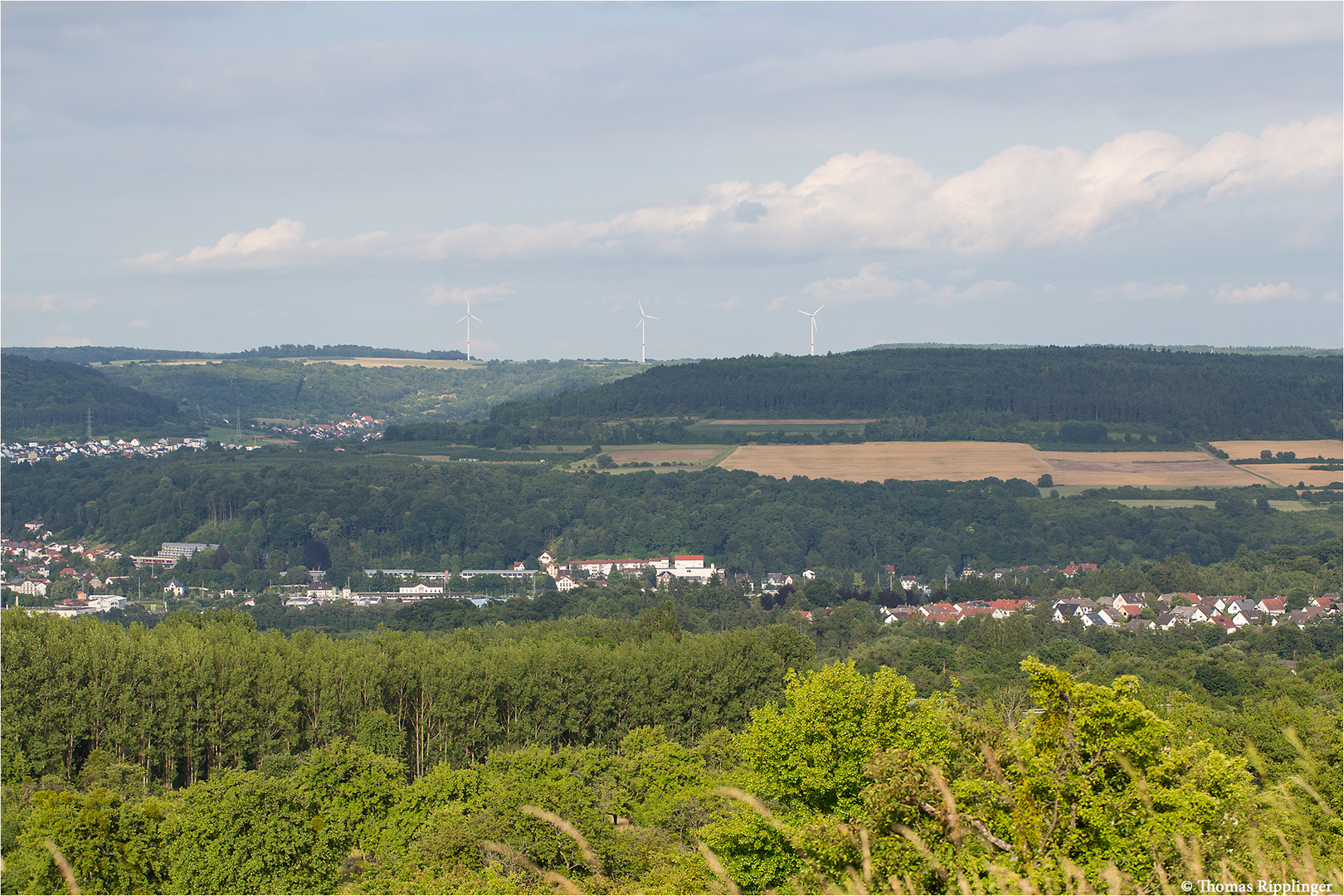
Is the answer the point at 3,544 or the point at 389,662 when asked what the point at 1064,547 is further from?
the point at 3,544

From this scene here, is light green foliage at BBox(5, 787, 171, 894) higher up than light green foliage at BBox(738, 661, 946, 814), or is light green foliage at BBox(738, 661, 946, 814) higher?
light green foliage at BBox(738, 661, 946, 814)

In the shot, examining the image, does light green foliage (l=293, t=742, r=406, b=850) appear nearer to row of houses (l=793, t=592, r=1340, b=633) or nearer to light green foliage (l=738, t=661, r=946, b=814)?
light green foliage (l=738, t=661, r=946, b=814)

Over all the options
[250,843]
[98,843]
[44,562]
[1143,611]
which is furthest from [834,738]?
[44,562]

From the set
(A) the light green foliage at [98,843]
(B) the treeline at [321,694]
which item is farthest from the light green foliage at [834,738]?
(B) the treeline at [321,694]

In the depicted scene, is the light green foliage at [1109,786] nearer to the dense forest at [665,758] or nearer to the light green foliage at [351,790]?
the dense forest at [665,758]

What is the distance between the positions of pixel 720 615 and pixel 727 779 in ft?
310

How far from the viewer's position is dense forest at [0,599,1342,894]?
1460cm

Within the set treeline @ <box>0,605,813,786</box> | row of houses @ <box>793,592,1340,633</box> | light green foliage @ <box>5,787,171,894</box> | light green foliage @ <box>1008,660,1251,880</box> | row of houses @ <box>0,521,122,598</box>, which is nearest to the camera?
light green foliage @ <box>1008,660,1251,880</box>

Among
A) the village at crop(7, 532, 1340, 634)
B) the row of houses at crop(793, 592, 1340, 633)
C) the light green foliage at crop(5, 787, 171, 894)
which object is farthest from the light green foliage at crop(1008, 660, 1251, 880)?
the row of houses at crop(793, 592, 1340, 633)

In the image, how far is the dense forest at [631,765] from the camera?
1460 centimetres

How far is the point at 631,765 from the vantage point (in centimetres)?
4419

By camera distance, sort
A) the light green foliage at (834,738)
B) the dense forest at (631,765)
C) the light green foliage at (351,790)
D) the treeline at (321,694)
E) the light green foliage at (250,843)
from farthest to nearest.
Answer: the treeline at (321,694)
the light green foliage at (351,790)
the light green foliage at (250,843)
the light green foliage at (834,738)
the dense forest at (631,765)

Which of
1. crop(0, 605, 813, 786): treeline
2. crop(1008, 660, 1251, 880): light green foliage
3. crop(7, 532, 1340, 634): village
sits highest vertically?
crop(1008, 660, 1251, 880): light green foliage

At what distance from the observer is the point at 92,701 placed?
53.0m
